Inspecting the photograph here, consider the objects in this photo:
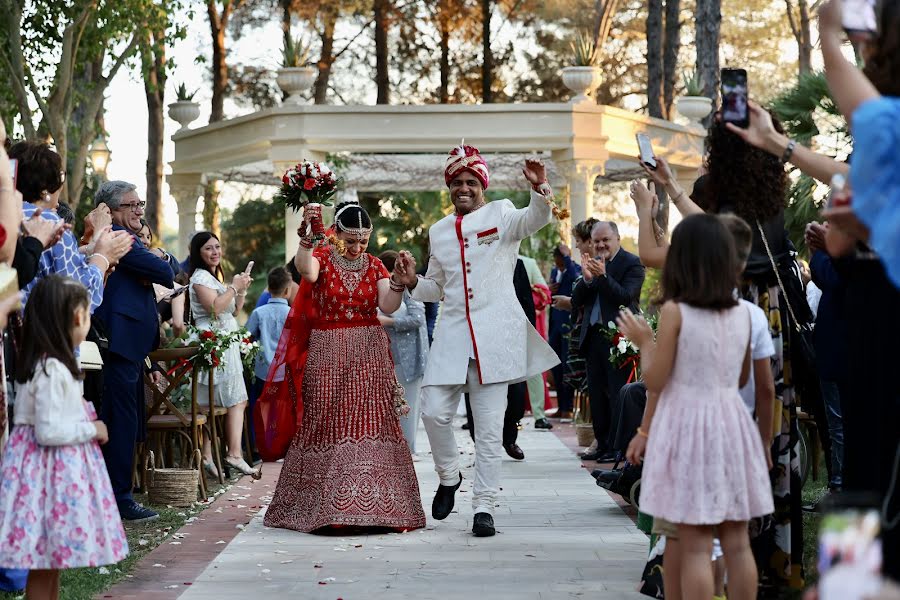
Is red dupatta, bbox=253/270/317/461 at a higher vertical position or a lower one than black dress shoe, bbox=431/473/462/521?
higher

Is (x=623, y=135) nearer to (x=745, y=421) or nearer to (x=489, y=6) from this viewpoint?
(x=489, y=6)

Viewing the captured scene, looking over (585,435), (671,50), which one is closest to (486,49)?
(671,50)

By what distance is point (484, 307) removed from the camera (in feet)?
24.8

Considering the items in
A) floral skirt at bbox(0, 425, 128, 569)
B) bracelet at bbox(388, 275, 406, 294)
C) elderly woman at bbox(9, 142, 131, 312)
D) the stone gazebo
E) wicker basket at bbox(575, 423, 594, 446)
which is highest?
the stone gazebo

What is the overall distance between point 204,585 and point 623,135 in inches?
578

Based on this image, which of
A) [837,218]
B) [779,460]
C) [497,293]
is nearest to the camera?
[837,218]

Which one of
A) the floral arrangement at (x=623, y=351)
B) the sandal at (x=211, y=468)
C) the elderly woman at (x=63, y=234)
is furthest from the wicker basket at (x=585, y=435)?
the elderly woman at (x=63, y=234)

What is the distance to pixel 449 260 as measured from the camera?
25.2 ft

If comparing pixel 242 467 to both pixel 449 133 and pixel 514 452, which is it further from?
pixel 449 133

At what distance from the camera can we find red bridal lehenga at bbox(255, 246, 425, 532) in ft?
25.2

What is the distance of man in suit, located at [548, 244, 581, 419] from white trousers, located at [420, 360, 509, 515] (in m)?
7.09

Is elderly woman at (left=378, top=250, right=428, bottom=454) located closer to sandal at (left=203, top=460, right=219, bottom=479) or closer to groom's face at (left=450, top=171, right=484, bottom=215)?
sandal at (left=203, top=460, right=219, bottom=479)

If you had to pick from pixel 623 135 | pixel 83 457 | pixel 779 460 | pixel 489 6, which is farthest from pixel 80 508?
pixel 489 6

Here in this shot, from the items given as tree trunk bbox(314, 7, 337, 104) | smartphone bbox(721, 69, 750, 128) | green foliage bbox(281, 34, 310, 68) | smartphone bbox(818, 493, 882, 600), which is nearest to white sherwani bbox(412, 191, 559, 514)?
smartphone bbox(721, 69, 750, 128)
